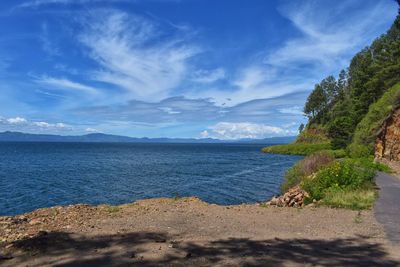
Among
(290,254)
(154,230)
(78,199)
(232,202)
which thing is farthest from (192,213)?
(78,199)

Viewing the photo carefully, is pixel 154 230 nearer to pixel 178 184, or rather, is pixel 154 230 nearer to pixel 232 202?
pixel 232 202

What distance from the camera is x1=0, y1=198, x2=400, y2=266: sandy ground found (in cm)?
755

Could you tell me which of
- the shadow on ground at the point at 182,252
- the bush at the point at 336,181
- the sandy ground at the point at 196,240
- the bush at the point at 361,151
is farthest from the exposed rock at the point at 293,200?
the bush at the point at 361,151

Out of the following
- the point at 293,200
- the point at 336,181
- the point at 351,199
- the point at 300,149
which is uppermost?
the point at 300,149

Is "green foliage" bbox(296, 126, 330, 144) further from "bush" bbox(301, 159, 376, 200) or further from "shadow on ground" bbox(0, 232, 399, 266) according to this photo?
"shadow on ground" bbox(0, 232, 399, 266)

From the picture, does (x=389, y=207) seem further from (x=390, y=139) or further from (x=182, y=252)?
(x=390, y=139)

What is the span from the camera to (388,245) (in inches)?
348

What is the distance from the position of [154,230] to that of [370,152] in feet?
111

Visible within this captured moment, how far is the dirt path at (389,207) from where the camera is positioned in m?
10.4

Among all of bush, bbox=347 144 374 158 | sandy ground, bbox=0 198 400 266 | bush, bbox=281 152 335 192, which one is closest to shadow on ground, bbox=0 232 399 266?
sandy ground, bbox=0 198 400 266

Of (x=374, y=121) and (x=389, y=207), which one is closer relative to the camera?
(x=389, y=207)

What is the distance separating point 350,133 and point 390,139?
34061 millimetres

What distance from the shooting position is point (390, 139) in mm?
32062

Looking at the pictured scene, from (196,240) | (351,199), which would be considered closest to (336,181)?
(351,199)
